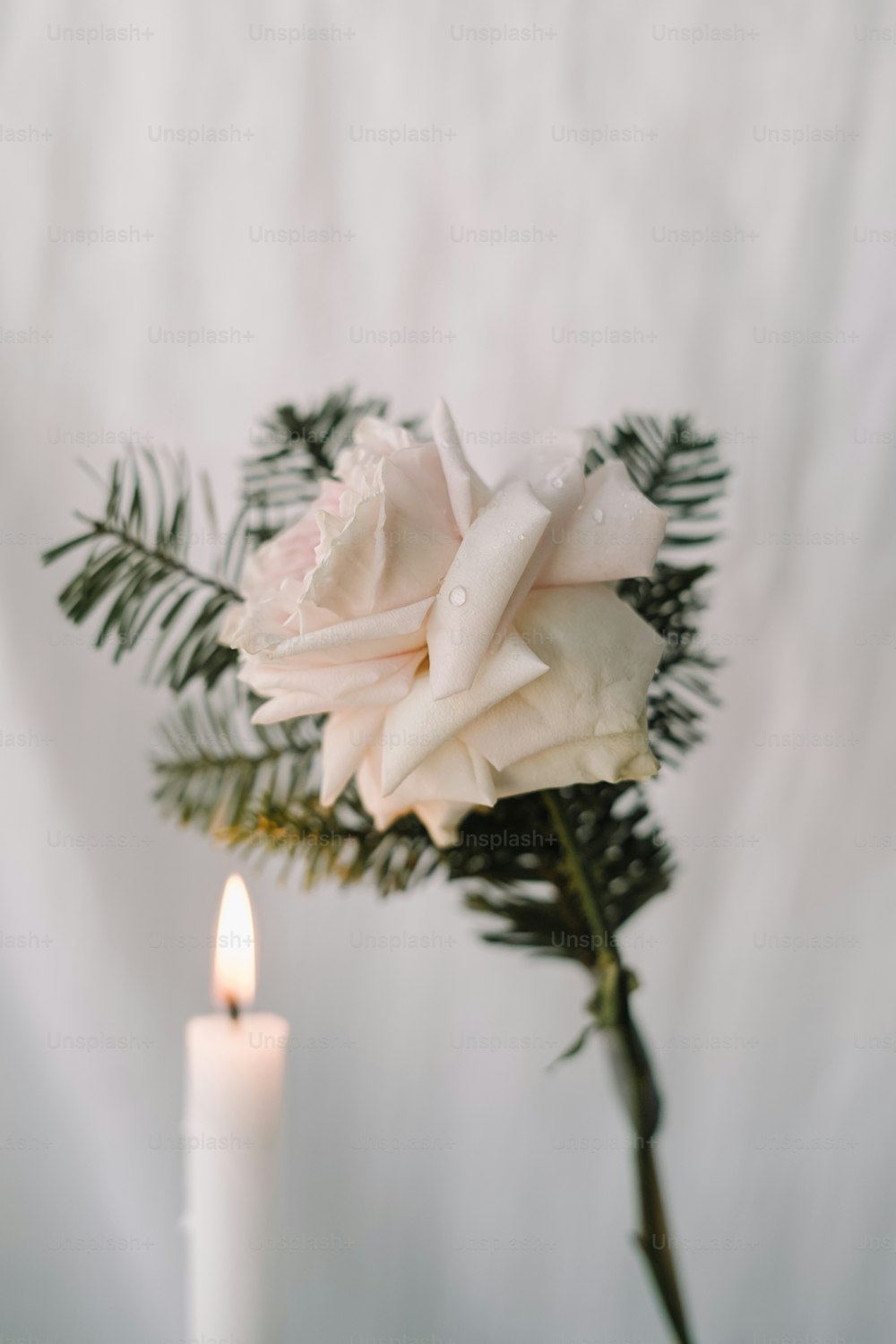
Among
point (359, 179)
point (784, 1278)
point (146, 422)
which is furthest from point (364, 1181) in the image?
point (359, 179)

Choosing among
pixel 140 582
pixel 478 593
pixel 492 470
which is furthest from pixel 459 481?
pixel 492 470

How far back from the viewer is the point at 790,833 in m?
0.61

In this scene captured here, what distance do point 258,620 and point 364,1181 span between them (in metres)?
0.47

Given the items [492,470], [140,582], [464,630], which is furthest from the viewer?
[492,470]

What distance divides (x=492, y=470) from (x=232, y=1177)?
44 cm

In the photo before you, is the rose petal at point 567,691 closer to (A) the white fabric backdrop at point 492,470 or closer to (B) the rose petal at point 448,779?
(B) the rose petal at point 448,779

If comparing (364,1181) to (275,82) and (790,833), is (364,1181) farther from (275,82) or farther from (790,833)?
(275,82)

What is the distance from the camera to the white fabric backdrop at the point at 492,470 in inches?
23.4

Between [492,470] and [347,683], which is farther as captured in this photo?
[492,470]

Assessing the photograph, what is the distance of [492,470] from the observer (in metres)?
0.64

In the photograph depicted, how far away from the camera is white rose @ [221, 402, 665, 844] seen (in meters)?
0.28

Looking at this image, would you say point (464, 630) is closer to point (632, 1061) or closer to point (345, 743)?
point (345, 743)

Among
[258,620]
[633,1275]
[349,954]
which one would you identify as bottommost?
[633,1275]

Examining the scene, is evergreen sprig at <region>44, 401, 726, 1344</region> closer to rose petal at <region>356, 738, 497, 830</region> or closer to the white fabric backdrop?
rose petal at <region>356, 738, 497, 830</region>
